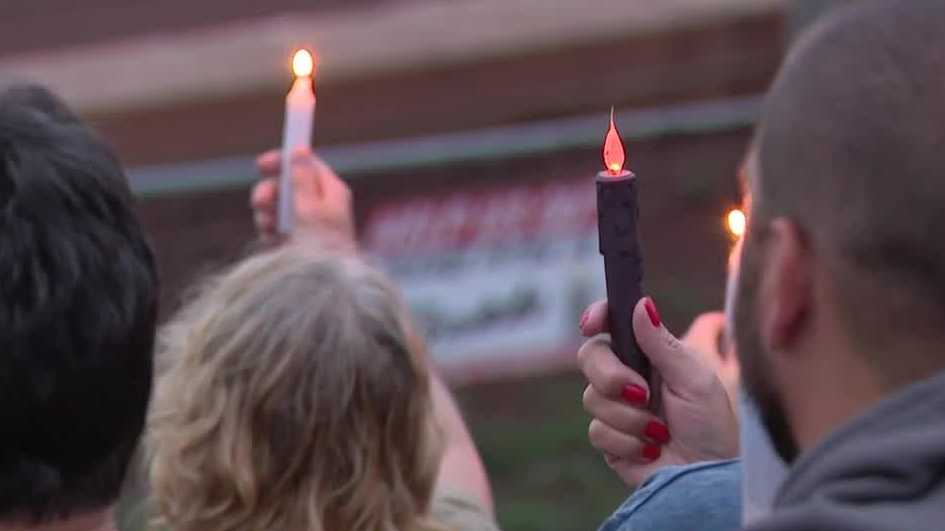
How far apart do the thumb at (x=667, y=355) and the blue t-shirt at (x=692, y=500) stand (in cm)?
10

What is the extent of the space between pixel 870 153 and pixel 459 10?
26.8 ft

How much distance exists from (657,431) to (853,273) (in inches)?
32.5

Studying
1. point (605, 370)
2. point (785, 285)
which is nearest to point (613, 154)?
point (605, 370)

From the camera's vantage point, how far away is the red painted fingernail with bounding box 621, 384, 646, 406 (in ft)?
7.59

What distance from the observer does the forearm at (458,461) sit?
314cm

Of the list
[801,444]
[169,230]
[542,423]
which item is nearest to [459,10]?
[169,230]

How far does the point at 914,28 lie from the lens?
5.54ft

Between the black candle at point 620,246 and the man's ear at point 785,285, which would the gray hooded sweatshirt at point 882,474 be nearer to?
the man's ear at point 785,285

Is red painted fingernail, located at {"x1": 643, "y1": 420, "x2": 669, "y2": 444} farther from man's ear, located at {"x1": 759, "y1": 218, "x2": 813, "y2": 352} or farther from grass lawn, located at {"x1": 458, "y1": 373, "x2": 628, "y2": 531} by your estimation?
grass lawn, located at {"x1": 458, "y1": 373, "x2": 628, "y2": 531}

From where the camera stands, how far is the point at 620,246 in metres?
2.08

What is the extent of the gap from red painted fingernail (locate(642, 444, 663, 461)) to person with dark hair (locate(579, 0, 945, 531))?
0.69 metres

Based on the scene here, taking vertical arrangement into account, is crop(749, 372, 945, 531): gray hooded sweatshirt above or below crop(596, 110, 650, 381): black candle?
below

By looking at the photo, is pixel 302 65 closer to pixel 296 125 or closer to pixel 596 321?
pixel 296 125

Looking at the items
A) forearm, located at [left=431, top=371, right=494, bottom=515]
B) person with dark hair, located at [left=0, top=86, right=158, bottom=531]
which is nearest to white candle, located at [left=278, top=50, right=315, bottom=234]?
forearm, located at [left=431, top=371, right=494, bottom=515]
